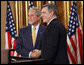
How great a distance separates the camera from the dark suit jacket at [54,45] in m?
3.06

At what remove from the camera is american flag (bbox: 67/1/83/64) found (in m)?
5.81

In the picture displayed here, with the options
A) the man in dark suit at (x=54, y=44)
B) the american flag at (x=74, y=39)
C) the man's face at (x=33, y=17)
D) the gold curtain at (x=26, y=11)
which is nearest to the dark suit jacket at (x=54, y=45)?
the man in dark suit at (x=54, y=44)

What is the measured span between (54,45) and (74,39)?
291 centimetres

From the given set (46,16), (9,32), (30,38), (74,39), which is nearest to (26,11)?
(9,32)

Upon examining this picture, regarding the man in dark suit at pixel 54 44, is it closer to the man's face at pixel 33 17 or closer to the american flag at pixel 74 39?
the man's face at pixel 33 17

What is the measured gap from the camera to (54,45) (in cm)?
306

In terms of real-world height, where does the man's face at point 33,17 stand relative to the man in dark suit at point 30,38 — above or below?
above

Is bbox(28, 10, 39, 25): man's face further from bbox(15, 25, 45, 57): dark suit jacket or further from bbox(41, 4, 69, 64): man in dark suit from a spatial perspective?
bbox(41, 4, 69, 64): man in dark suit

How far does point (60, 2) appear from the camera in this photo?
21.6 ft

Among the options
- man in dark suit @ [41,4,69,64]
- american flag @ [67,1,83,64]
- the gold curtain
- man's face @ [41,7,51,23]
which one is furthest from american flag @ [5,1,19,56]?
man in dark suit @ [41,4,69,64]

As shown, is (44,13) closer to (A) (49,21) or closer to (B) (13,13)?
(A) (49,21)

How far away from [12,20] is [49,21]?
3.29m

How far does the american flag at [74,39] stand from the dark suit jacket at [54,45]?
2.65 metres

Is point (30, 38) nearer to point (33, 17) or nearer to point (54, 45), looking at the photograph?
point (33, 17)
